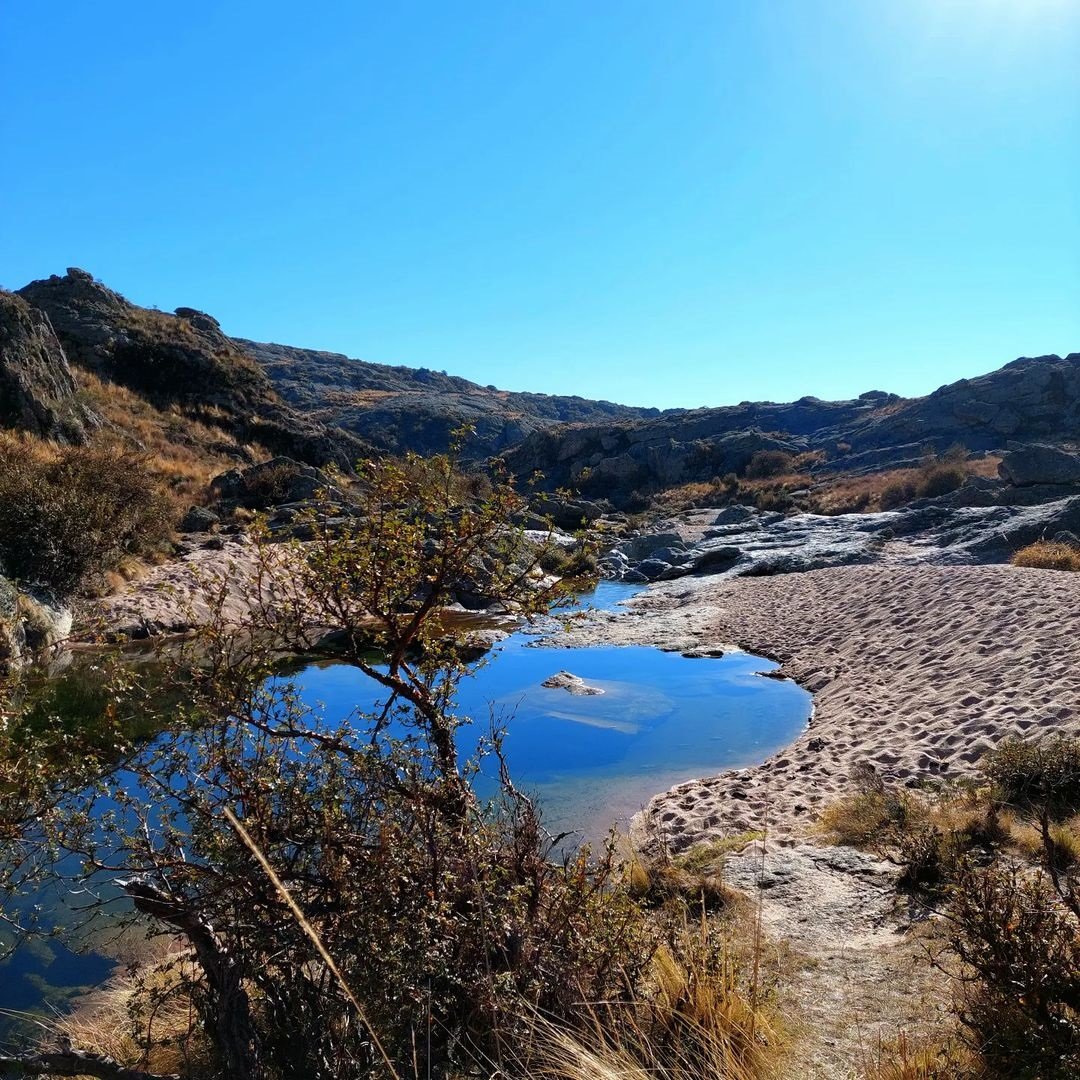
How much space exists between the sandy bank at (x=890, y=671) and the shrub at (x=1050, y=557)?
5.25ft

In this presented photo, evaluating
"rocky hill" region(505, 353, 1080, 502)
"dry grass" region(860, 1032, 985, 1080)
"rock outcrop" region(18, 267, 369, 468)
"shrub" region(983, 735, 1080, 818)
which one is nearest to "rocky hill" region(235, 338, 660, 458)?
"rocky hill" region(505, 353, 1080, 502)

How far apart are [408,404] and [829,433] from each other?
49991mm

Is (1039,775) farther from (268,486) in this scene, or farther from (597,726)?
(268,486)

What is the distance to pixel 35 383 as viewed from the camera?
26.6 m

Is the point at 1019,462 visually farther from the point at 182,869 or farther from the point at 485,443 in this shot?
the point at 485,443

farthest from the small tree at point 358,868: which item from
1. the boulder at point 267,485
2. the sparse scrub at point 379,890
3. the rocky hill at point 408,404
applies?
the rocky hill at point 408,404

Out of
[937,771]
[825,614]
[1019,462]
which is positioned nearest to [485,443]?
[1019,462]

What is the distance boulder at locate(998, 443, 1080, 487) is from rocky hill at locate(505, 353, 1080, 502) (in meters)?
18.5

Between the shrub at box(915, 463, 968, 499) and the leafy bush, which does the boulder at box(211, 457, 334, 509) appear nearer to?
the leafy bush

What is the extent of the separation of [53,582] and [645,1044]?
1875 centimetres

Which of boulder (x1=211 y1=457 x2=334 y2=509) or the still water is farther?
boulder (x1=211 y1=457 x2=334 y2=509)

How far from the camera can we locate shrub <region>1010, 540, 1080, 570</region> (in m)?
Result: 17.5

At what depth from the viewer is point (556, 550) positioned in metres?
3.97

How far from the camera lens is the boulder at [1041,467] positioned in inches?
1117
